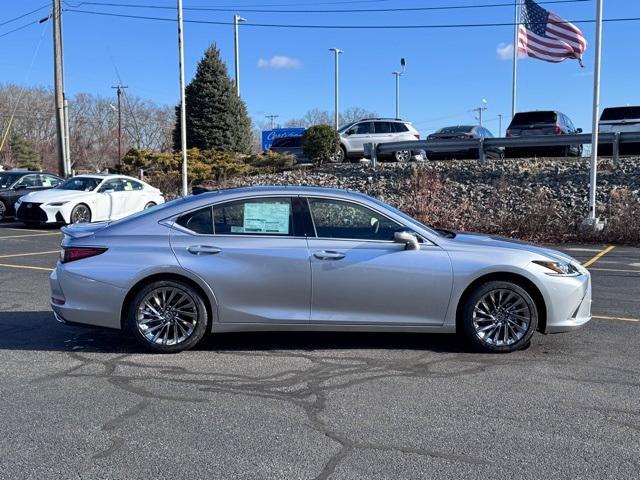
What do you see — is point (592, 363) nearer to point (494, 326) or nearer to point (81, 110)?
point (494, 326)

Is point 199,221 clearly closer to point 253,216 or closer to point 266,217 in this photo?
point 253,216

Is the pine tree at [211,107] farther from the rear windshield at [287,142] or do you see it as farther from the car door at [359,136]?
the car door at [359,136]

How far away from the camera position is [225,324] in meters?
5.92

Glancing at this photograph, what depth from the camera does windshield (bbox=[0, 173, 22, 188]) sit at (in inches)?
826

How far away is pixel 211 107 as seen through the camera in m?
31.6

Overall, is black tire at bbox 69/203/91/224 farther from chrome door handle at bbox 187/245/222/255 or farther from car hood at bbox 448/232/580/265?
car hood at bbox 448/232/580/265

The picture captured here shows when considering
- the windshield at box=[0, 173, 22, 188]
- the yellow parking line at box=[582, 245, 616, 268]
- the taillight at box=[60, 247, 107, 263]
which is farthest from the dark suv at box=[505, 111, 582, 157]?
the taillight at box=[60, 247, 107, 263]

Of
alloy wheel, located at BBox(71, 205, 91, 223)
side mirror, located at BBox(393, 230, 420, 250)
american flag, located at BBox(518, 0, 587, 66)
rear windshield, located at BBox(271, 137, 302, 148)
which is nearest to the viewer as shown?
side mirror, located at BBox(393, 230, 420, 250)

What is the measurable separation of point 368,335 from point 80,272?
113 inches

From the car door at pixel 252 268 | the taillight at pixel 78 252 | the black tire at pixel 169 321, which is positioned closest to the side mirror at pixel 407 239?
the car door at pixel 252 268

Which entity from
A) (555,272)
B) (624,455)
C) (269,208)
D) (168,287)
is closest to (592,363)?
(555,272)

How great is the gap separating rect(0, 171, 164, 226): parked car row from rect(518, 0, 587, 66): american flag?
13.0 m

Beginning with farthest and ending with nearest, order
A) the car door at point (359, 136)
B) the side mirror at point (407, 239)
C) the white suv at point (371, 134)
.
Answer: the car door at point (359, 136)
the white suv at point (371, 134)
the side mirror at point (407, 239)

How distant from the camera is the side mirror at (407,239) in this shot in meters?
5.80
